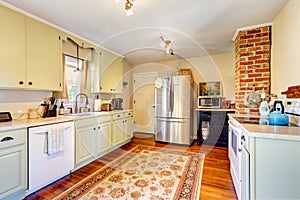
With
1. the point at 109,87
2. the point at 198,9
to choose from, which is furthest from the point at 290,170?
the point at 109,87

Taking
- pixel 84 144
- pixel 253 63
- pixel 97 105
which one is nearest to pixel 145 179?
pixel 84 144

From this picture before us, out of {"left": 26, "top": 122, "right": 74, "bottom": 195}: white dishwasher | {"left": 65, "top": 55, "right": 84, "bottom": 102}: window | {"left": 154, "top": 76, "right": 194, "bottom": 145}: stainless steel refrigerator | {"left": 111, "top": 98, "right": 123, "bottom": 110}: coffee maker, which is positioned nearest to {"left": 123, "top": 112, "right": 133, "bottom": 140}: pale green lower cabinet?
{"left": 111, "top": 98, "right": 123, "bottom": 110}: coffee maker

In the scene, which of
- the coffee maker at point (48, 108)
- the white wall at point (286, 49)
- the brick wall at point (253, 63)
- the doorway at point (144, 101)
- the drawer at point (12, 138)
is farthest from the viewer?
the doorway at point (144, 101)

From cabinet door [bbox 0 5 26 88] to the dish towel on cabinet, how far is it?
75 cm

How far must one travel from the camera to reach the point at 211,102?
3.79 metres

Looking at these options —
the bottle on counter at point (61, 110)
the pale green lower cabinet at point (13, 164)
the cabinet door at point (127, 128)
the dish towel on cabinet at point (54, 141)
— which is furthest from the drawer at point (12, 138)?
Answer: the cabinet door at point (127, 128)

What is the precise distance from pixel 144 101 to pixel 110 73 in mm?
1711

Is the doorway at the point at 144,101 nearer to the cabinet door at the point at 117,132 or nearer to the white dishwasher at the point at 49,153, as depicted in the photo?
the cabinet door at the point at 117,132

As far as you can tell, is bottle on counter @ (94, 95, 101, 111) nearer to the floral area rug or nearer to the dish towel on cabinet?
the floral area rug

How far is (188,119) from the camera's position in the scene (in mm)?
3789

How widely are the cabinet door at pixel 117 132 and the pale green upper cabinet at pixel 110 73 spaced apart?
0.79 m

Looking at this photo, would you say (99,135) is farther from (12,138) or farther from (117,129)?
(12,138)

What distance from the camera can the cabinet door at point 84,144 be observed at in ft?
8.18

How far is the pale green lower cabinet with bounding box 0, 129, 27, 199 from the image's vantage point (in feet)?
5.20
